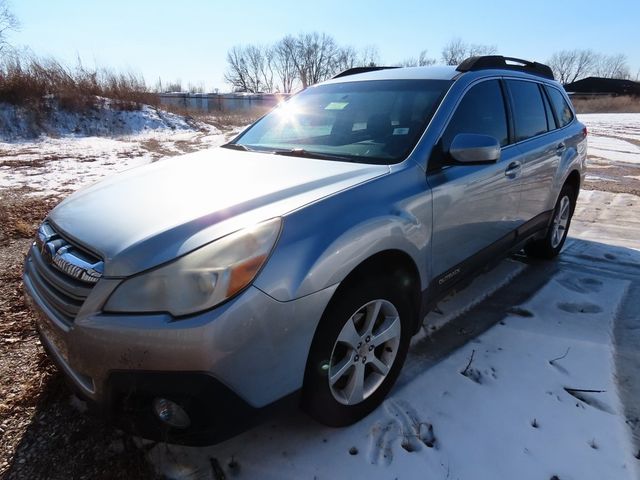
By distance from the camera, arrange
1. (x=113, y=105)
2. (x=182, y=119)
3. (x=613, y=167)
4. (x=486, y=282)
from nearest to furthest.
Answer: (x=486, y=282) → (x=613, y=167) → (x=113, y=105) → (x=182, y=119)

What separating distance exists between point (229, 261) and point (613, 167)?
1102cm

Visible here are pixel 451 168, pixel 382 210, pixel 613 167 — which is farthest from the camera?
pixel 613 167

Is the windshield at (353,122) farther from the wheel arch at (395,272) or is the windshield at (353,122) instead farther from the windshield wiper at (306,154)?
the wheel arch at (395,272)

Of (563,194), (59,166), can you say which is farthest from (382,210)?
(59,166)

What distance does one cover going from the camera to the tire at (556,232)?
409 centimetres

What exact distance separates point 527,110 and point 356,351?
2.68 metres

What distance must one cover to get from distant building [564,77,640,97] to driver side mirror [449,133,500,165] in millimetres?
66885

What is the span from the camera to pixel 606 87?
6056 cm

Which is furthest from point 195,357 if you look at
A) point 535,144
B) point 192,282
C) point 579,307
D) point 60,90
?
point 60,90

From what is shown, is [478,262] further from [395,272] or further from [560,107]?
[560,107]

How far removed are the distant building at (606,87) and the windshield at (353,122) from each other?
66.5m

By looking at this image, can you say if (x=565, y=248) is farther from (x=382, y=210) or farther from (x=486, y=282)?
(x=382, y=210)

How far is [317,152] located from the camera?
2.58 metres

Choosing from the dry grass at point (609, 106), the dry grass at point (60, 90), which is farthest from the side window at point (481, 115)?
the dry grass at point (609, 106)
